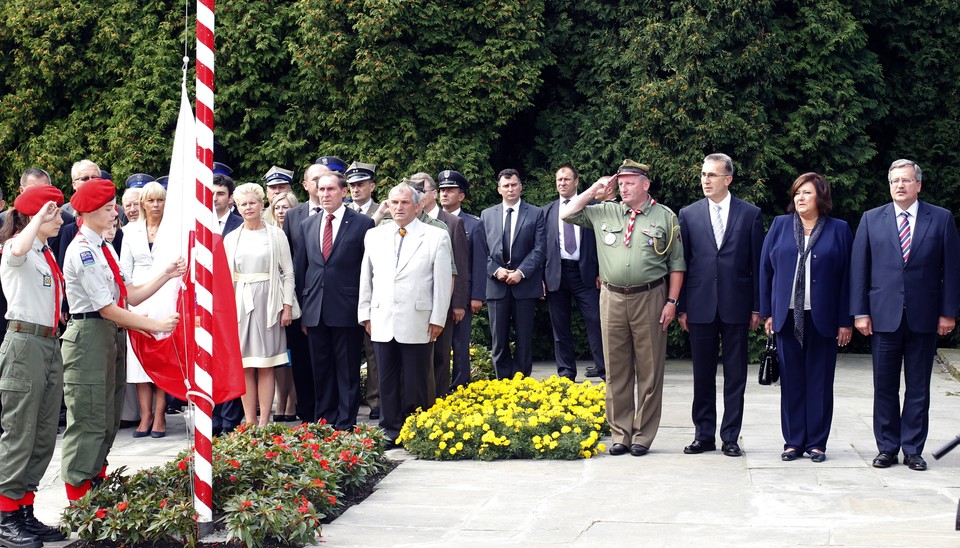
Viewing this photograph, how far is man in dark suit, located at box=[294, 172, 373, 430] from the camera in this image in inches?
363

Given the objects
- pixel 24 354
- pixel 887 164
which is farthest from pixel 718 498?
pixel 887 164

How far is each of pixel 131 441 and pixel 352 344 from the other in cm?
198

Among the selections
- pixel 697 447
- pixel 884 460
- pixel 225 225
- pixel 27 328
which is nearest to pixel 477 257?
pixel 225 225

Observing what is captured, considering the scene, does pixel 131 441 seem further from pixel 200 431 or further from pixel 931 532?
pixel 931 532

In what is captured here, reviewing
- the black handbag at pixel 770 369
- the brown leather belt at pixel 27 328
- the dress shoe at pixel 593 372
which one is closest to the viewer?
the brown leather belt at pixel 27 328

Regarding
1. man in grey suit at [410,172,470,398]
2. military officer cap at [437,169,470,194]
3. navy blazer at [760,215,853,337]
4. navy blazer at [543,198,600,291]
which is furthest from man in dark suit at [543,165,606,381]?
navy blazer at [760,215,853,337]

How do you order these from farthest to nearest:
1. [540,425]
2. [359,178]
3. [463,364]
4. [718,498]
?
[463,364]
[359,178]
[540,425]
[718,498]

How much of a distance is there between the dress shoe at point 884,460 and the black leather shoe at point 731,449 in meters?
0.95

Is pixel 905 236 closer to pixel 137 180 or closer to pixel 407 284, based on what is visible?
pixel 407 284

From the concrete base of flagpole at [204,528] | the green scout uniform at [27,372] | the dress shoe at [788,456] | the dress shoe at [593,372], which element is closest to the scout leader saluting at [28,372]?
the green scout uniform at [27,372]

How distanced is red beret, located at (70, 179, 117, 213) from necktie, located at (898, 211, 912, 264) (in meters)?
5.23

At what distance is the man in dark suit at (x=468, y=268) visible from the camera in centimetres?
1076

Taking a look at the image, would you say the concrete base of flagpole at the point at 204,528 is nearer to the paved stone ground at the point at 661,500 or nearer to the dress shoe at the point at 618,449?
the paved stone ground at the point at 661,500

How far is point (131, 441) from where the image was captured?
9.31m
